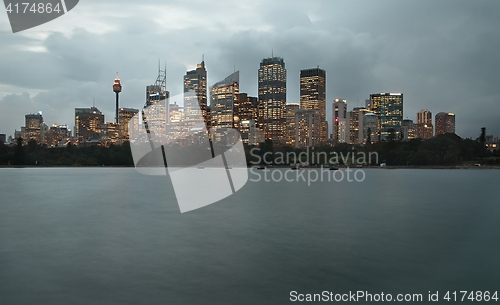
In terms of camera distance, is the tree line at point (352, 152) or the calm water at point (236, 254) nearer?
the calm water at point (236, 254)

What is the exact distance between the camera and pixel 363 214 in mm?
27766

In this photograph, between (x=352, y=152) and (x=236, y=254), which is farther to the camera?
(x=352, y=152)

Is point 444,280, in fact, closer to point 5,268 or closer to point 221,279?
point 221,279

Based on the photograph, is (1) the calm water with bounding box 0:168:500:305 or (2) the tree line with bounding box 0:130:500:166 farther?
(2) the tree line with bounding box 0:130:500:166

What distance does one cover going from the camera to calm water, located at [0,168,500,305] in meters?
11.5

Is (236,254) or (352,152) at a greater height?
(352,152)

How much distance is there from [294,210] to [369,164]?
109 m

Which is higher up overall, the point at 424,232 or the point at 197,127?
the point at 197,127

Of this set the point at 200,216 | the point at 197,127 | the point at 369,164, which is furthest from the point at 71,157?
the point at 200,216

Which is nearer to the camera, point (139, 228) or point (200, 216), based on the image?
point (139, 228)

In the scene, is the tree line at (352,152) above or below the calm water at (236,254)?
above

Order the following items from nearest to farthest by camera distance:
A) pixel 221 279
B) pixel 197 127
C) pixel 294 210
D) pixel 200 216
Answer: pixel 221 279 < pixel 200 216 < pixel 294 210 < pixel 197 127

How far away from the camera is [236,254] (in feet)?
51.9

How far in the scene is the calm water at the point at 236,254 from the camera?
1152 centimetres
